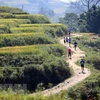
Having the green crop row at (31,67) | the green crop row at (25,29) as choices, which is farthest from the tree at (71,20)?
the green crop row at (31,67)

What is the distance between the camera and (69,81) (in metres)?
22.7

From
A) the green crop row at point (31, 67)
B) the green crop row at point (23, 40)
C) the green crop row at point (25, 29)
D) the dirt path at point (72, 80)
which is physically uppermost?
the green crop row at point (25, 29)

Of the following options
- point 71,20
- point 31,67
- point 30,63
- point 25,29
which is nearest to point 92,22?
point 25,29

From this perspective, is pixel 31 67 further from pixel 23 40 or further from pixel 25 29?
pixel 25 29

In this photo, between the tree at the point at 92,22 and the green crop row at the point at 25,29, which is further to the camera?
the tree at the point at 92,22

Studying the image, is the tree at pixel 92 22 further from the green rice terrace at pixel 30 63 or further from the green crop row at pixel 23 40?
the green rice terrace at pixel 30 63

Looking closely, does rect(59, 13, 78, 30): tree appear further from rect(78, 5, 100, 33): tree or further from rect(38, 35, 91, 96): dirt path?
rect(38, 35, 91, 96): dirt path

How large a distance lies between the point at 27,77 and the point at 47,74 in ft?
5.14

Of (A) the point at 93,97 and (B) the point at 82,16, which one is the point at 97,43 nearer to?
(B) the point at 82,16

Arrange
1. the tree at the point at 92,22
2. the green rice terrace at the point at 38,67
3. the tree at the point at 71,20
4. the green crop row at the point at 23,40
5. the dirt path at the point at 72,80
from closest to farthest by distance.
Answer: the green rice terrace at the point at 38,67 < the dirt path at the point at 72,80 < the green crop row at the point at 23,40 < the tree at the point at 92,22 < the tree at the point at 71,20

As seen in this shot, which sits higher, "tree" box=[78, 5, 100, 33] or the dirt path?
"tree" box=[78, 5, 100, 33]

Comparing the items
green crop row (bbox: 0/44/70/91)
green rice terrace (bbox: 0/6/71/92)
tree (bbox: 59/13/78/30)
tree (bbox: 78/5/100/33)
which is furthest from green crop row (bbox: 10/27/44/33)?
tree (bbox: 59/13/78/30)

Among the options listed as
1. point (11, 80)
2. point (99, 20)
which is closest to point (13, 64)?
point (11, 80)

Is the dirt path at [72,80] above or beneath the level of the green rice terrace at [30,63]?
beneath
